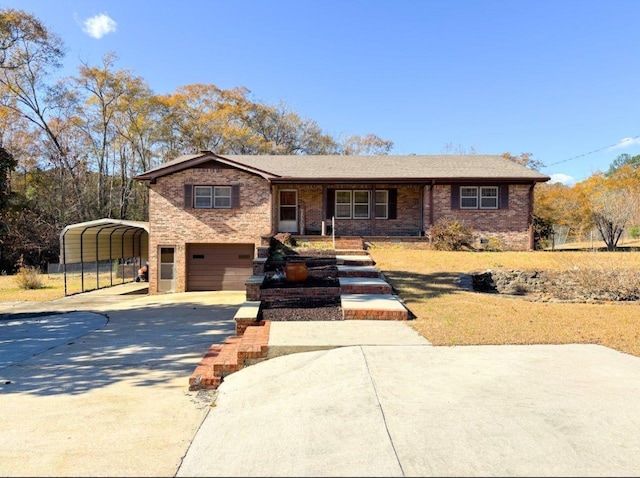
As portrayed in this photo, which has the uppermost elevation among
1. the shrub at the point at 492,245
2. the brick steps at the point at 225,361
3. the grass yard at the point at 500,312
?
the shrub at the point at 492,245

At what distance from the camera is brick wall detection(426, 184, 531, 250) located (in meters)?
18.0

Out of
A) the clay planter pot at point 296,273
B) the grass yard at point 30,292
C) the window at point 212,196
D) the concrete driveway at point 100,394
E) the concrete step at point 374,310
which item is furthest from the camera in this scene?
the window at point 212,196

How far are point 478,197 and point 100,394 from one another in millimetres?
17243

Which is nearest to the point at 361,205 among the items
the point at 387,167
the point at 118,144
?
the point at 387,167

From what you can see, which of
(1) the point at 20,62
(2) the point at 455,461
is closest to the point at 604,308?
(2) the point at 455,461

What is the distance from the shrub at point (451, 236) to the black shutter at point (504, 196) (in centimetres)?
228

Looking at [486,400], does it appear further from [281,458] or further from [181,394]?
[181,394]

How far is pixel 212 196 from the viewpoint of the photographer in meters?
17.8

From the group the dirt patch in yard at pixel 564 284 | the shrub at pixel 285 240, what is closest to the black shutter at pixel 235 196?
the shrub at pixel 285 240

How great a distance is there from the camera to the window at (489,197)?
59.8 feet

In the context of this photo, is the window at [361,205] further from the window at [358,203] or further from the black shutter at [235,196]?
the black shutter at [235,196]

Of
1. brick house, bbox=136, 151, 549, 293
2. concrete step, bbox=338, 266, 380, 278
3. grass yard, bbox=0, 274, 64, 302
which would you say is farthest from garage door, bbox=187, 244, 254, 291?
concrete step, bbox=338, 266, 380, 278

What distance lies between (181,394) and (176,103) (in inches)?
1376

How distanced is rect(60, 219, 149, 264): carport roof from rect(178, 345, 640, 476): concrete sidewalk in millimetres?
14145
